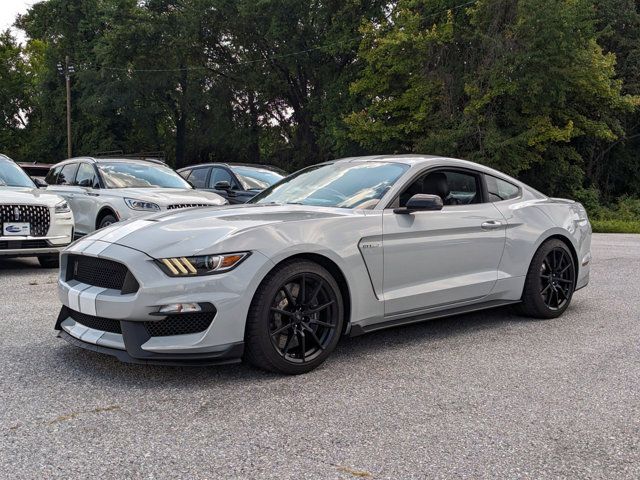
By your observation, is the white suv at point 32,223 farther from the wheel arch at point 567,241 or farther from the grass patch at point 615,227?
the grass patch at point 615,227

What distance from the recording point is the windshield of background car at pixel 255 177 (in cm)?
1199

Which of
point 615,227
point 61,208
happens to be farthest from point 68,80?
point 61,208

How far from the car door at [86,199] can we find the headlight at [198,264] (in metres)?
6.83

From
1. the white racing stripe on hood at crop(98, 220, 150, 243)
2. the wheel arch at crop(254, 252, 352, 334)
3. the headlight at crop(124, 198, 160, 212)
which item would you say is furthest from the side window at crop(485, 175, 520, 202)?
the headlight at crop(124, 198, 160, 212)

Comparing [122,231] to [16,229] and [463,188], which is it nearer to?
[463,188]

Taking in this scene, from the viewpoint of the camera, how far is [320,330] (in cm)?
402

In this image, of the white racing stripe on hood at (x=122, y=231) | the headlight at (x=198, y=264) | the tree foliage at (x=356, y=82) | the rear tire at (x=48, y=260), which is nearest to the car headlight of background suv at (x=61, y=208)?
the rear tire at (x=48, y=260)

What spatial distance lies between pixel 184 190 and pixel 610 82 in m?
20.4

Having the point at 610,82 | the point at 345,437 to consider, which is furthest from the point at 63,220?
the point at 610,82

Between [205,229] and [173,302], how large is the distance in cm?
51

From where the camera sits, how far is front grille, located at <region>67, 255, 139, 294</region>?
3668mm

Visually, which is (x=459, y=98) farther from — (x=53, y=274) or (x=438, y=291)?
(x=438, y=291)

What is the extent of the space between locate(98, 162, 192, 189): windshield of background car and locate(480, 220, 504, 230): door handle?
6.45 meters

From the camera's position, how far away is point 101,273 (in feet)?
12.8
